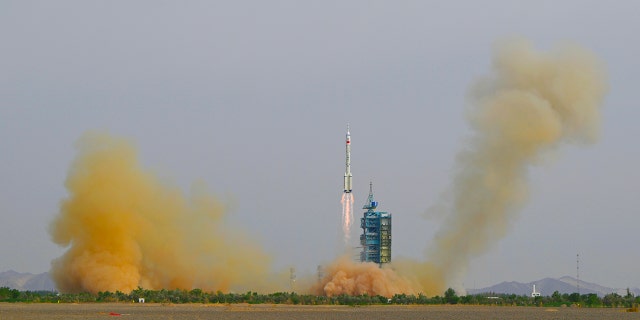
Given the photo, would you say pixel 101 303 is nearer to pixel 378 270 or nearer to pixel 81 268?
pixel 81 268

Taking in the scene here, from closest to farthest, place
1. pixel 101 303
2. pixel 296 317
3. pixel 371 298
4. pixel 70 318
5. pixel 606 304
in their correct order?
1. pixel 70 318
2. pixel 296 317
3. pixel 101 303
4. pixel 371 298
5. pixel 606 304

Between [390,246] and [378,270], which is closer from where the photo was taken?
[378,270]

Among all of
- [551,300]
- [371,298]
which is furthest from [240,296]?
[551,300]

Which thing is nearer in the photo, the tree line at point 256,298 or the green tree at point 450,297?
the tree line at point 256,298

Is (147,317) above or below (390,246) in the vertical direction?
below

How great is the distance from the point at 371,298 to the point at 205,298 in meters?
16.7

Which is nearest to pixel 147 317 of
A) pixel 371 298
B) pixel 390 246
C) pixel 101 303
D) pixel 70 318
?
pixel 70 318

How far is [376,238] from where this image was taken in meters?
129

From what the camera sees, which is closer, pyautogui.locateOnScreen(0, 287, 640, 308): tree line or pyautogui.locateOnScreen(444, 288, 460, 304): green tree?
pyautogui.locateOnScreen(0, 287, 640, 308): tree line

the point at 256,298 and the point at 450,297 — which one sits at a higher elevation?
the point at 450,297

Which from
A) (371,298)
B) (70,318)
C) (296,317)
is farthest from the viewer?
(371,298)

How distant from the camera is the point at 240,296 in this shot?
11662 cm

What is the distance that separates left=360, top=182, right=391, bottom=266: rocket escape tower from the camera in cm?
12825

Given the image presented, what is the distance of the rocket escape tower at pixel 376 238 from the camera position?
12825cm
